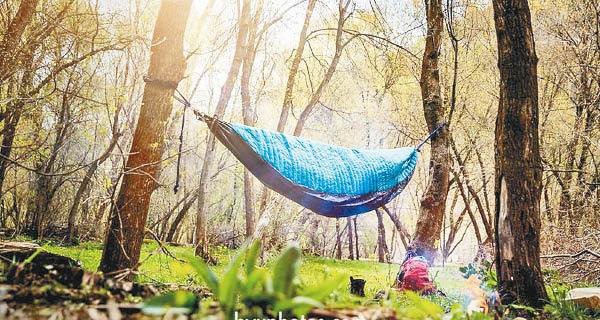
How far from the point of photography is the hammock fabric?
2.76m

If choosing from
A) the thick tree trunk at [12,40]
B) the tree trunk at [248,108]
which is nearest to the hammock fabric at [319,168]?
the tree trunk at [248,108]

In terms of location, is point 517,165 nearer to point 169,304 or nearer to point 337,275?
point 337,275

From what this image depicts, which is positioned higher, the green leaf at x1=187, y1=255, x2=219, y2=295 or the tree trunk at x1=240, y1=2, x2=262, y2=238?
the tree trunk at x1=240, y1=2, x2=262, y2=238

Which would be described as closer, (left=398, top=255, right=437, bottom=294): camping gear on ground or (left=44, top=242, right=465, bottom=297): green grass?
(left=398, top=255, right=437, bottom=294): camping gear on ground

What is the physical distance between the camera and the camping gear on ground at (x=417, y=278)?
2.56m

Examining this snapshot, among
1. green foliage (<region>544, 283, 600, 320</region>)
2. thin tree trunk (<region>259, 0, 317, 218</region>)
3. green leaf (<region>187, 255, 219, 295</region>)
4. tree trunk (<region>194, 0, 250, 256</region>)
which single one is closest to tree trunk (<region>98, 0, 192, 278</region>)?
green leaf (<region>187, 255, 219, 295</region>)

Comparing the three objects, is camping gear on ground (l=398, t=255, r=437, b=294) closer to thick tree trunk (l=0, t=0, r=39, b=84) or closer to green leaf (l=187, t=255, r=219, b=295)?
green leaf (l=187, t=255, r=219, b=295)

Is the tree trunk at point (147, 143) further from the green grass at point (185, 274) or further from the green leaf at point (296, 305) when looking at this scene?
the green leaf at point (296, 305)

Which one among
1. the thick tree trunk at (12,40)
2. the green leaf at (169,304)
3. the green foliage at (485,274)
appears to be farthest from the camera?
the thick tree trunk at (12,40)

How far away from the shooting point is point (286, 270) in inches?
20.5

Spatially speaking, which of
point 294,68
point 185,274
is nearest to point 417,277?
point 185,274

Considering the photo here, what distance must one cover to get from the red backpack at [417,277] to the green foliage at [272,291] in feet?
7.29

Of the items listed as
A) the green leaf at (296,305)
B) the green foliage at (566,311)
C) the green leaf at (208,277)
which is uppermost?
the green leaf at (208,277)

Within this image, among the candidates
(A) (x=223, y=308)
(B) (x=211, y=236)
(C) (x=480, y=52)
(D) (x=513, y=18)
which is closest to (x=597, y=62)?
(C) (x=480, y=52)
